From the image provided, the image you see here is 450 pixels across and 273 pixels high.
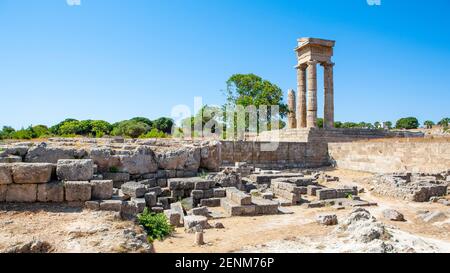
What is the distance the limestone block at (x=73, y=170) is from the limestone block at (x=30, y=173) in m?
0.35

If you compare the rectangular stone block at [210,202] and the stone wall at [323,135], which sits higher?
the stone wall at [323,135]

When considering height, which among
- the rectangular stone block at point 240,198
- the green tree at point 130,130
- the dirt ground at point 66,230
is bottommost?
the rectangular stone block at point 240,198

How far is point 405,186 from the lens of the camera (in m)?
12.4

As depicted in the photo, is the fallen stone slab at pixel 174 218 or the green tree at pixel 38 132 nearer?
the fallen stone slab at pixel 174 218

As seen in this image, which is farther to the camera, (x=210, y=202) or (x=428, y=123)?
(x=428, y=123)

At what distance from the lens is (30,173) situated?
6902mm

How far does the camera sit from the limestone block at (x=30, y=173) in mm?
6844

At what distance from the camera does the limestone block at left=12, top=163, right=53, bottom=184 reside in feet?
22.5

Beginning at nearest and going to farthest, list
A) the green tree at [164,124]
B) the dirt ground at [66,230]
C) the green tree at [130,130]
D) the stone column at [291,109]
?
the dirt ground at [66,230]
the stone column at [291,109]
the green tree at [130,130]
the green tree at [164,124]

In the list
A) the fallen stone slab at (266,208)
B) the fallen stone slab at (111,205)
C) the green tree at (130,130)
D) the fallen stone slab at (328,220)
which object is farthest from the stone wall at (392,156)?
the green tree at (130,130)

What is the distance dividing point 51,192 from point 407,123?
82.8 metres

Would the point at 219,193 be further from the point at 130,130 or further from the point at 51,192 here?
the point at 130,130

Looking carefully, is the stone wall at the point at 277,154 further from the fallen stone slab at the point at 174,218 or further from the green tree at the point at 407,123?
the green tree at the point at 407,123

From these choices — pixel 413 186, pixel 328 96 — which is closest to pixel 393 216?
pixel 413 186
